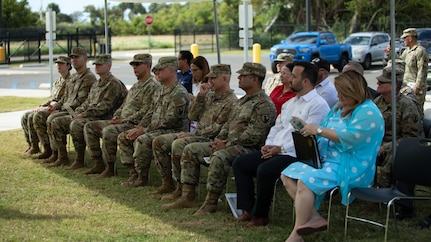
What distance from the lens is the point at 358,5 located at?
1874 inches

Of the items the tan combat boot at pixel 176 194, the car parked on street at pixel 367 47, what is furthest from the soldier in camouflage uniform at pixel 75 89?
the car parked on street at pixel 367 47

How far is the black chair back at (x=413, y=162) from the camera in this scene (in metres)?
6.01

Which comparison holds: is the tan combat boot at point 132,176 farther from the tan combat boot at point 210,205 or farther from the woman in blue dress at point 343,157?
the woman in blue dress at point 343,157

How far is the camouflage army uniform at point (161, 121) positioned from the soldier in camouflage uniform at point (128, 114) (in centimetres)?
30

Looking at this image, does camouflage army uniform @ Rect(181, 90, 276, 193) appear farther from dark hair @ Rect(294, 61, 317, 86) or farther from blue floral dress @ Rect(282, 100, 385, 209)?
blue floral dress @ Rect(282, 100, 385, 209)

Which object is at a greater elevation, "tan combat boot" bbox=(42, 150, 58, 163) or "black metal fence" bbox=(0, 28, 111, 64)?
"black metal fence" bbox=(0, 28, 111, 64)

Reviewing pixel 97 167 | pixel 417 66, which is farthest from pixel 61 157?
pixel 417 66

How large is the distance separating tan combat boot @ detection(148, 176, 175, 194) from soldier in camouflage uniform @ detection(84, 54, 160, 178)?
107cm

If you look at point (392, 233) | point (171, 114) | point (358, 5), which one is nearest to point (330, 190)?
point (392, 233)

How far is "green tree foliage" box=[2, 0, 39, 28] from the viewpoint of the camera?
48375 mm

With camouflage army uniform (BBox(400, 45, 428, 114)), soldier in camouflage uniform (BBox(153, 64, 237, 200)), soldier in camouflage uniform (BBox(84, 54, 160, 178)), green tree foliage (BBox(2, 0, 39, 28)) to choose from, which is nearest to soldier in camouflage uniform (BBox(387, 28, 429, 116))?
camouflage army uniform (BBox(400, 45, 428, 114))

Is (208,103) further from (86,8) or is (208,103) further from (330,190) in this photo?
(86,8)

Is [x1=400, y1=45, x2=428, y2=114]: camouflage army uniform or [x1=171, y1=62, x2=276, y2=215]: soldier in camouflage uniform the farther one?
[x1=400, y1=45, x2=428, y2=114]: camouflage army uniform

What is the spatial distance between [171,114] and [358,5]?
1615 inches
